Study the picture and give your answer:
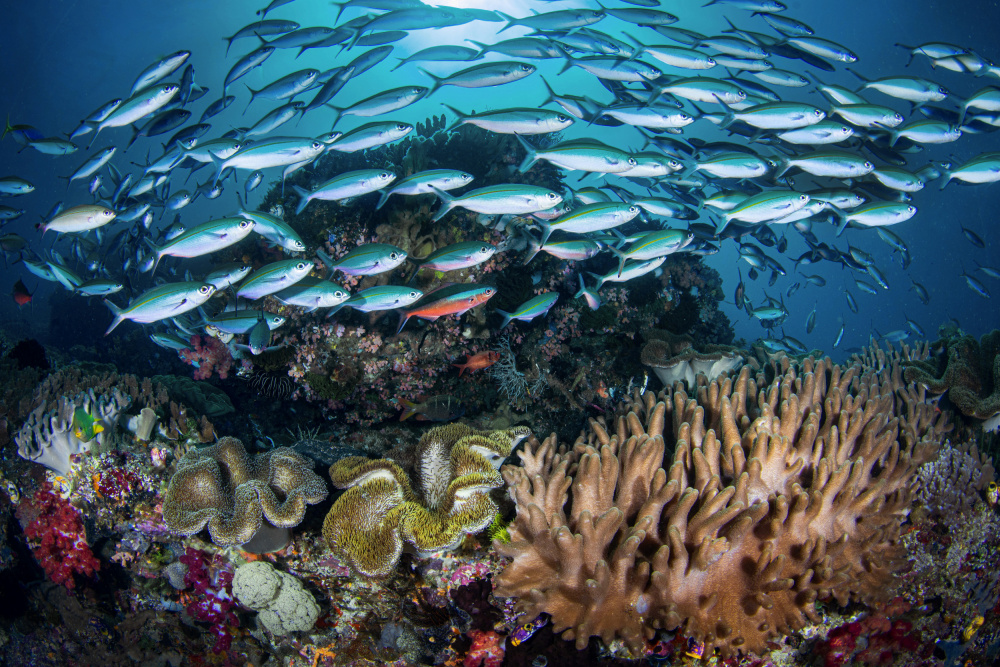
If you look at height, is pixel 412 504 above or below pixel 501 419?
above

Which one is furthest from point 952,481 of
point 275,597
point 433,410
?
point 275,597

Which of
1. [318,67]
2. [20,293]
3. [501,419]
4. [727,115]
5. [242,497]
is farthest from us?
[318,67]

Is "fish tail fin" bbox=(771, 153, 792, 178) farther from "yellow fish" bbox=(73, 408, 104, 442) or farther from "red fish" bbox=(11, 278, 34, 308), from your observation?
"red fish" bbox=(11, 278, 34, 308)

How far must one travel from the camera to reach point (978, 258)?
57.2 meters

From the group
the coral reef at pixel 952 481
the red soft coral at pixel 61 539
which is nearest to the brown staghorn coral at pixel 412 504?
the coral reef at pixel 952 481

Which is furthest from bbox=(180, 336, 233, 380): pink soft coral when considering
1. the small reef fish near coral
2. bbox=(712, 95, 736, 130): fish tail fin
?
bbox=(712, 95, 736, 130): fish tail fin

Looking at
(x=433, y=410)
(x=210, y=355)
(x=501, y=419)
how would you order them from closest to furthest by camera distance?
(x=433, y=410)
(x=501, y=419)
(x=210, y=355)

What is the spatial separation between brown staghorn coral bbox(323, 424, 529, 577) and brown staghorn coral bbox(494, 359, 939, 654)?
32 cm

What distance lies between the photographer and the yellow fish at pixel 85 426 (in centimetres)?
404

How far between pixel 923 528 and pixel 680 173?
466 centimetres

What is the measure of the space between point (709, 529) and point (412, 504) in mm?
1863

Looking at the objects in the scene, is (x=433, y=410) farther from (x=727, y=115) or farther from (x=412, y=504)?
(x=727, y=115)

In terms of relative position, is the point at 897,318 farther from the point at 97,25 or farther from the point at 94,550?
the point at 97,25

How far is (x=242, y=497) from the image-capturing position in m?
3.06
